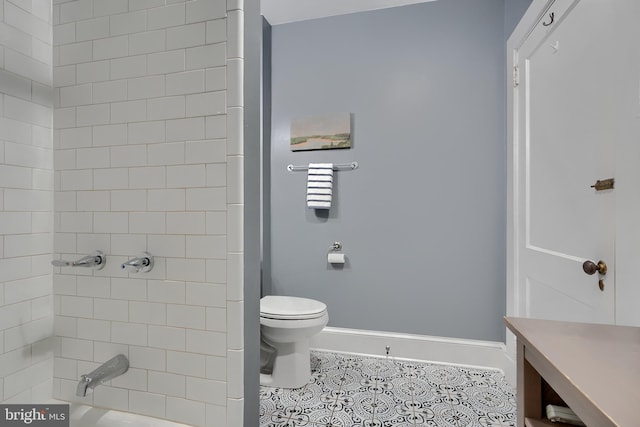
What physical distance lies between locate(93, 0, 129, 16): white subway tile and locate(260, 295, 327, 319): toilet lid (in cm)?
157

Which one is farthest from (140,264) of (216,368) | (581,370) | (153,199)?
(581,370)

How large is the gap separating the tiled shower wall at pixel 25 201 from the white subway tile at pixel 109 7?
0.24m

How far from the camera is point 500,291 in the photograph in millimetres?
2123

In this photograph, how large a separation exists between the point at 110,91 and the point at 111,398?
3.80ft

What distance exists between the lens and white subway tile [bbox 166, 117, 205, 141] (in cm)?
108

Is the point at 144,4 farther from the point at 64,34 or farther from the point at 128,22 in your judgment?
the point at 64,34

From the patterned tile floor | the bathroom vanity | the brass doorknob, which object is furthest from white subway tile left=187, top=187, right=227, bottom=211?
the brass doorknob

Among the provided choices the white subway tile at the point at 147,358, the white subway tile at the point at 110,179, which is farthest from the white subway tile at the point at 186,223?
the white subway tile at the point at 147,358

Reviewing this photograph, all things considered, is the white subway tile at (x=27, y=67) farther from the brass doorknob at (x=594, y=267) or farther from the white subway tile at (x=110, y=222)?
the brass doorknob at (x=594, y=267)

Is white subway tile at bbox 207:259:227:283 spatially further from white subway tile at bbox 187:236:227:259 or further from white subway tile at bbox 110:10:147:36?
white subway tile at bbox 110:10:147:36

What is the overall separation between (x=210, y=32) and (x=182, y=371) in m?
1.19

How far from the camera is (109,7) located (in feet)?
3.77

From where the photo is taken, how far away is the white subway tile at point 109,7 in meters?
1.13

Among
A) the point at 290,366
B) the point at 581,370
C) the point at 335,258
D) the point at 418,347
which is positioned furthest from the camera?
the point at 335,258
